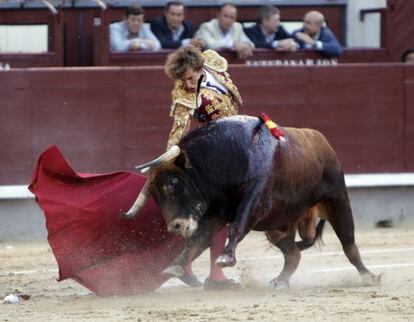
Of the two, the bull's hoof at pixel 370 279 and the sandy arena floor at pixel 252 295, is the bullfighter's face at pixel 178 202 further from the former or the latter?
the bull's hoof at pixel 370 279

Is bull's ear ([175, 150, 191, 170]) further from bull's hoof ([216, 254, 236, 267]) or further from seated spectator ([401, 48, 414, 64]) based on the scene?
seated spectator ([401, 48, 414, 64])

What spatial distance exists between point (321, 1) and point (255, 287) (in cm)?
550

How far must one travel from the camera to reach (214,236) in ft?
24.0

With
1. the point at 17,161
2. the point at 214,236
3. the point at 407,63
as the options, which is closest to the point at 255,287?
the point at 214,236

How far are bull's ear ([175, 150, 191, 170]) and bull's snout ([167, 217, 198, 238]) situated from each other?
0.28 meters

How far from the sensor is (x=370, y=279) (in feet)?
24.8

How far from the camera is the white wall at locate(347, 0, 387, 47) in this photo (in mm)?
12516

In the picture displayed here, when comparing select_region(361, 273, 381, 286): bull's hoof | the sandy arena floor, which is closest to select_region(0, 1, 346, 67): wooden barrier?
the sandy arena floor

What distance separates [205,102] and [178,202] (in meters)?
0.72

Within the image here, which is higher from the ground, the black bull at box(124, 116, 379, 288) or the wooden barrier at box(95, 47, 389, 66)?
the wooden barrier at box(95, 47, 389, 66)

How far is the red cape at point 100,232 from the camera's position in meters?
7.30

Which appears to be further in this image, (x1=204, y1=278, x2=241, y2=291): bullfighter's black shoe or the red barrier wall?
the red barrier wall

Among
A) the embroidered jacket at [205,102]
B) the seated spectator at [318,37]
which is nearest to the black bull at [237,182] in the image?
the embroidered jacket at [205,102]

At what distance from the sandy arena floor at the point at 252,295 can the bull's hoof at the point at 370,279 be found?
2.8 inches
